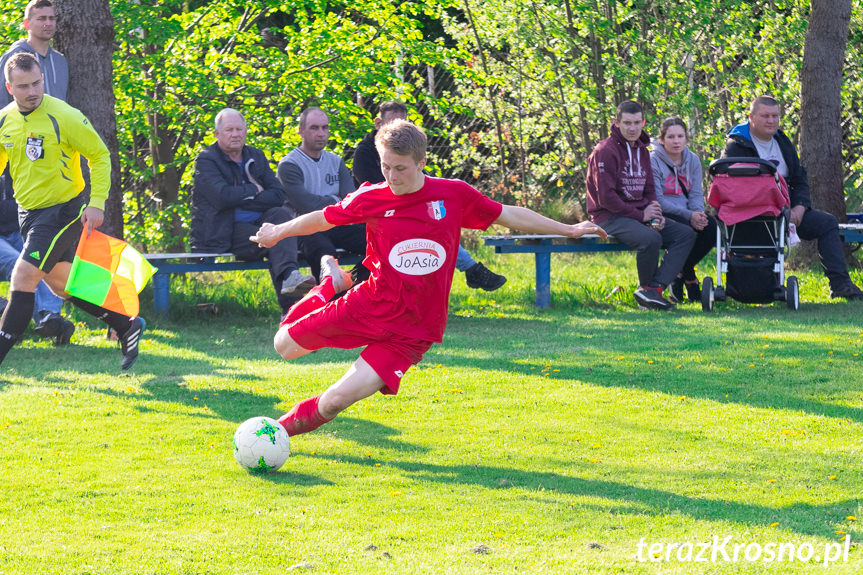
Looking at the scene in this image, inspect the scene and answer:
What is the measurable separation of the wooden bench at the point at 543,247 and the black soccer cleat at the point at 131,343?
3.98 m

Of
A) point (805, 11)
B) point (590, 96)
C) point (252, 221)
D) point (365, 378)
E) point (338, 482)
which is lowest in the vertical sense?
point (338, 482)

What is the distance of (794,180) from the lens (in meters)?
10.9

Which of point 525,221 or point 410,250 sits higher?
point 525,221

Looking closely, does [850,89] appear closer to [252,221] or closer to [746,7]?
[746,7]

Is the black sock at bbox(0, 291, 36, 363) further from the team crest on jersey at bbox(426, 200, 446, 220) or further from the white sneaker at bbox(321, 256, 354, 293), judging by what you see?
the team crest on jersey at bbox(426, 200, 446, 220)

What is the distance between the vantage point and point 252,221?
10.1 m

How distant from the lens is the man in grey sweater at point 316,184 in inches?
392

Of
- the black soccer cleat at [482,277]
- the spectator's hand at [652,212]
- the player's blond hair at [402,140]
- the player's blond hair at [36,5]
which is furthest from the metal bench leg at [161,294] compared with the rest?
the player's blond hair at [402,140]

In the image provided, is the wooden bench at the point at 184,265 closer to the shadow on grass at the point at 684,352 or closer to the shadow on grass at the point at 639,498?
the shadow on grass at the point at 684,352

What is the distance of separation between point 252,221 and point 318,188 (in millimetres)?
677

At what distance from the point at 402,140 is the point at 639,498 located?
193 cm

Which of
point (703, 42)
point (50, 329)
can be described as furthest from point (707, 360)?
point (703, 42)

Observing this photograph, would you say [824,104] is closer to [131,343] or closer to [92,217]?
[131,343]

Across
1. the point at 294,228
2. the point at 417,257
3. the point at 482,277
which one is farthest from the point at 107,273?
the point at 482,277
